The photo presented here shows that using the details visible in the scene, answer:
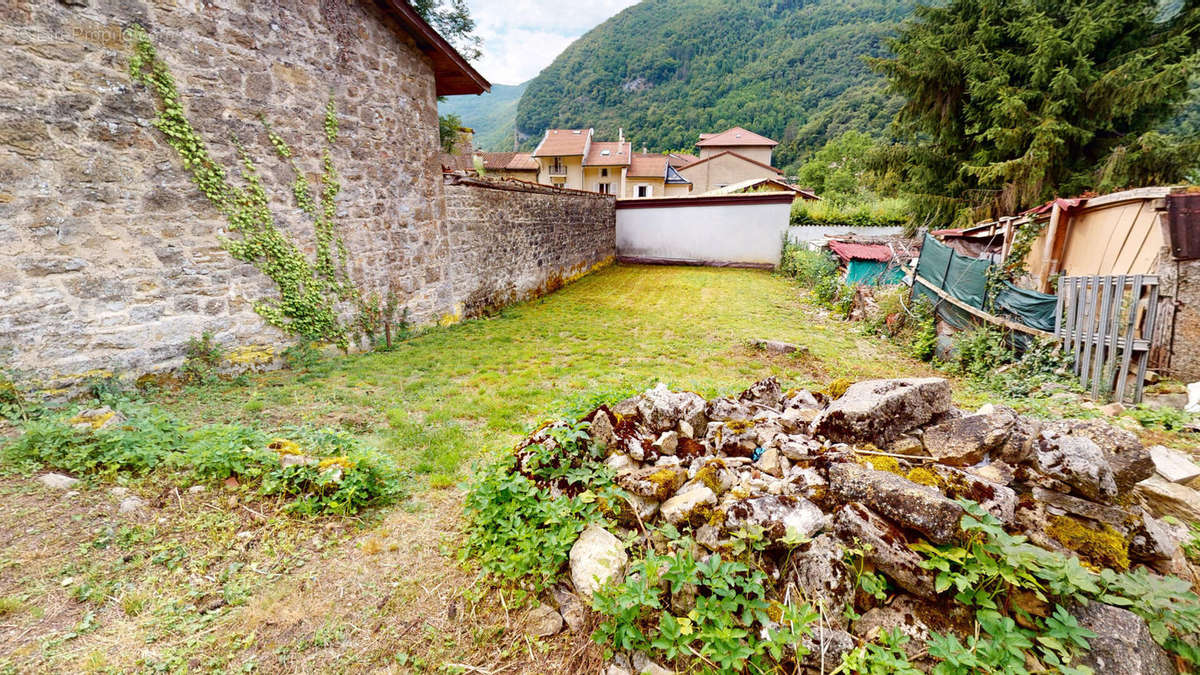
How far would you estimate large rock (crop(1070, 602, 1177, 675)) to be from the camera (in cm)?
149

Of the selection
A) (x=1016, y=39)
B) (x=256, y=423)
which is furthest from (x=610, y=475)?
(x=1016, y=39)

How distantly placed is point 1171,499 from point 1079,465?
30.6 inches

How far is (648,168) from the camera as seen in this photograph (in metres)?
35.2

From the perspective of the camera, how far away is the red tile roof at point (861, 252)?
1059 cm

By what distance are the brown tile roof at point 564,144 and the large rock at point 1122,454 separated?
114ft

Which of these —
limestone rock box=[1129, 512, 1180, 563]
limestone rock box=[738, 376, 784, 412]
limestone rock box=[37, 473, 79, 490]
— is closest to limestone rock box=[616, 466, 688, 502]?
limestone rock box=[738, 376, 784, 412]

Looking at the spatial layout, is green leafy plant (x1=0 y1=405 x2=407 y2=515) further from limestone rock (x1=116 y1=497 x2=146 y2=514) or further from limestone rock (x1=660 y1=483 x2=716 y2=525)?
limestone rock (x1=660 y1=483 x2=716 y2=525)

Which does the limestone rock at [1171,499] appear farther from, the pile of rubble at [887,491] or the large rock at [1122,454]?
the large rock at [1122,454]

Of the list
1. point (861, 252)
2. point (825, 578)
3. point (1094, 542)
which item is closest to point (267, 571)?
point (825, 578)

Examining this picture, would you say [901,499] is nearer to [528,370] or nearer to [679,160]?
[528,370]

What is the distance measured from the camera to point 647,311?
9602mm

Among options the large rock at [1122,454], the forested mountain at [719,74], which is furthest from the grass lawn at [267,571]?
the forested mountain at [719,74]

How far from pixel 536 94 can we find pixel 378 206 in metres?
72.5

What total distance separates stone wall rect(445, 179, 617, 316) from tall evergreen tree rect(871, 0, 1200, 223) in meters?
9.05
